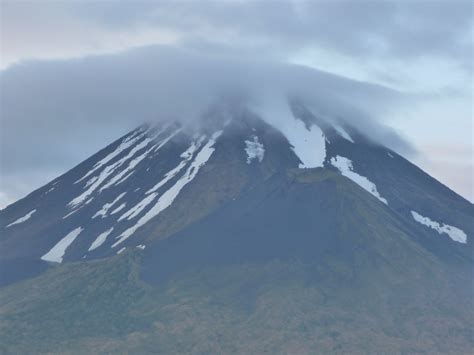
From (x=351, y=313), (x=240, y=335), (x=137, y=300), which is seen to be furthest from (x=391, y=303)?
(x=137, y=300)

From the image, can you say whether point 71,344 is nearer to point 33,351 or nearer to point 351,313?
point 33,351

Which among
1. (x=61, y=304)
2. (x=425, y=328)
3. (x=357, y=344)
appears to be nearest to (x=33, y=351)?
(x=61, y=304)

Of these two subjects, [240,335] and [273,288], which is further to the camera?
[273,288]

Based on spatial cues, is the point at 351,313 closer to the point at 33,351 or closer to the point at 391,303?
the point at 391,303

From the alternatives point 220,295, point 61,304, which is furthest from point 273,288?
point 61,304

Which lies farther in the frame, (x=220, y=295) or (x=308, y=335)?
(x=220, y=295)

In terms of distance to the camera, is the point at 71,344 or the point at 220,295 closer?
the point at 71,344

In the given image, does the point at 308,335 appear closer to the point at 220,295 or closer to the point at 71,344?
the point at 220,295
